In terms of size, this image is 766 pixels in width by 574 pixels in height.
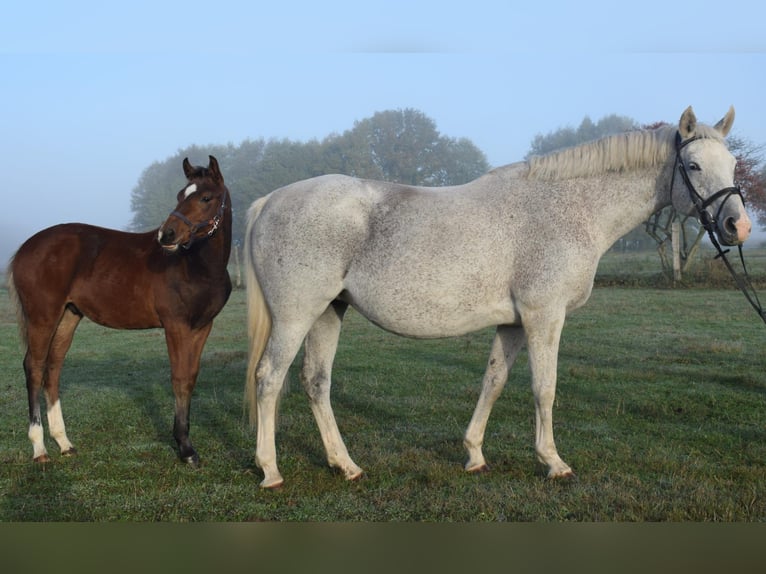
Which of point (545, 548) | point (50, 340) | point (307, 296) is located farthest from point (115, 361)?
point (545, 548)

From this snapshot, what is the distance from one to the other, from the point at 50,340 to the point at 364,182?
286 centimetres

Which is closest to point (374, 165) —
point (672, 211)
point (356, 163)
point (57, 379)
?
point (356, 163)

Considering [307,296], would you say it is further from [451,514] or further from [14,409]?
[14,409]

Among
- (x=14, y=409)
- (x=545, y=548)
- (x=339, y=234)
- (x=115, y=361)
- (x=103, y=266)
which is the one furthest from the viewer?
(x=115, y=361)

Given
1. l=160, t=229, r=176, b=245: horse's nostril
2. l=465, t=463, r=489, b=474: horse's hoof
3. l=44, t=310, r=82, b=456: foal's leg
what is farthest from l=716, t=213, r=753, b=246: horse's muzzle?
l=44, t=310, r=82, b=456: foal's leg

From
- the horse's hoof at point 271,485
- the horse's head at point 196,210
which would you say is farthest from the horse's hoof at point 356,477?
the horse's head at point 196,210

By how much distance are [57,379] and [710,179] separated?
17.1 feet

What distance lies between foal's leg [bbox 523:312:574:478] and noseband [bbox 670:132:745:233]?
107 cm

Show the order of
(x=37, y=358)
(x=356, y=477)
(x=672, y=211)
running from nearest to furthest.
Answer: (x=356, y=477), (x=37, y=358), (x=672, y=211)

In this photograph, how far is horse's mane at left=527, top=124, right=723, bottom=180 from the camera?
14.6ft

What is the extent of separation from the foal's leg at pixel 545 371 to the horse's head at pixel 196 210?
95.2 inches

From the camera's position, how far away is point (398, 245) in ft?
14.3

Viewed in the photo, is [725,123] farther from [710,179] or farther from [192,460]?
[192,460]

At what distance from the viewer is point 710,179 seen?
162 inches
